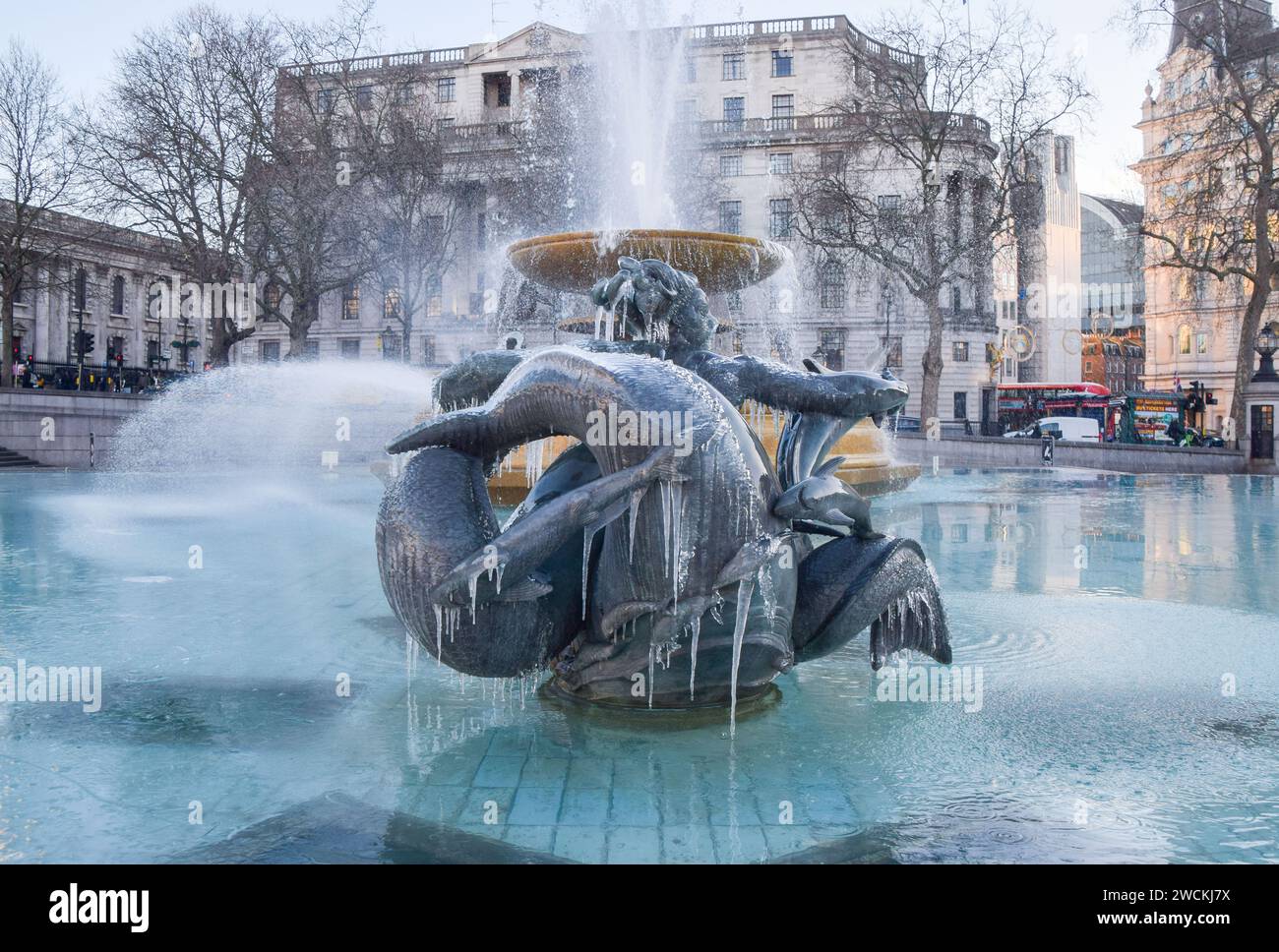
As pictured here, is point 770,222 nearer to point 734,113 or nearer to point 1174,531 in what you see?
point 734,113

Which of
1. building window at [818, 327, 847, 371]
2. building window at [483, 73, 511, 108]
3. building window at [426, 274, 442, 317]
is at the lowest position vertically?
building window at [818, 327, 847, 371]

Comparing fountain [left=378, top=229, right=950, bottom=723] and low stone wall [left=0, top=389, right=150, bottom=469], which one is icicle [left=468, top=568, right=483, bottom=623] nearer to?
fountain [left=378, top=229, right=950, bottom=723]

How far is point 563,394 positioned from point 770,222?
5777 centimetres

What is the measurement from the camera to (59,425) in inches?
1141

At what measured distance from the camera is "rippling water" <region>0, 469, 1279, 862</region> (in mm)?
3193

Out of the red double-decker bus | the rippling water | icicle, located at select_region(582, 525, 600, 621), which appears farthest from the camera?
the red double-decker bus

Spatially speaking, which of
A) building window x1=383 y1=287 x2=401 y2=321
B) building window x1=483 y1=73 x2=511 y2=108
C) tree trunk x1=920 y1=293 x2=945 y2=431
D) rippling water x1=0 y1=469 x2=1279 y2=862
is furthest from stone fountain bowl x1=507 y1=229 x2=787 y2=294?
building window x1=483 y1=73 x2=511 y2=108

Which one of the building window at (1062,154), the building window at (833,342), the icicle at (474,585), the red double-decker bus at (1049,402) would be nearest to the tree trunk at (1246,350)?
the building window at (1062,154)

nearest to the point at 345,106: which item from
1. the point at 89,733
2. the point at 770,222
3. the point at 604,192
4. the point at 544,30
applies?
the point at 604,192

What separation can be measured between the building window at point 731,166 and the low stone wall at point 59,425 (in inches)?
1465

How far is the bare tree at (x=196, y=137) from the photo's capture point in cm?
3234

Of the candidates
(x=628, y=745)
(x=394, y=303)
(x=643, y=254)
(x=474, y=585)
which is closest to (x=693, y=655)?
(x=628, y=745)

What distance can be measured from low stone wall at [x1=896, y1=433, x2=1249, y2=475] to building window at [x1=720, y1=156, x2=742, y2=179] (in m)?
28.9

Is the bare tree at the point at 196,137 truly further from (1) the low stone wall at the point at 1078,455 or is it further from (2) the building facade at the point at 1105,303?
(2) the building facade at the point at 1105,303
